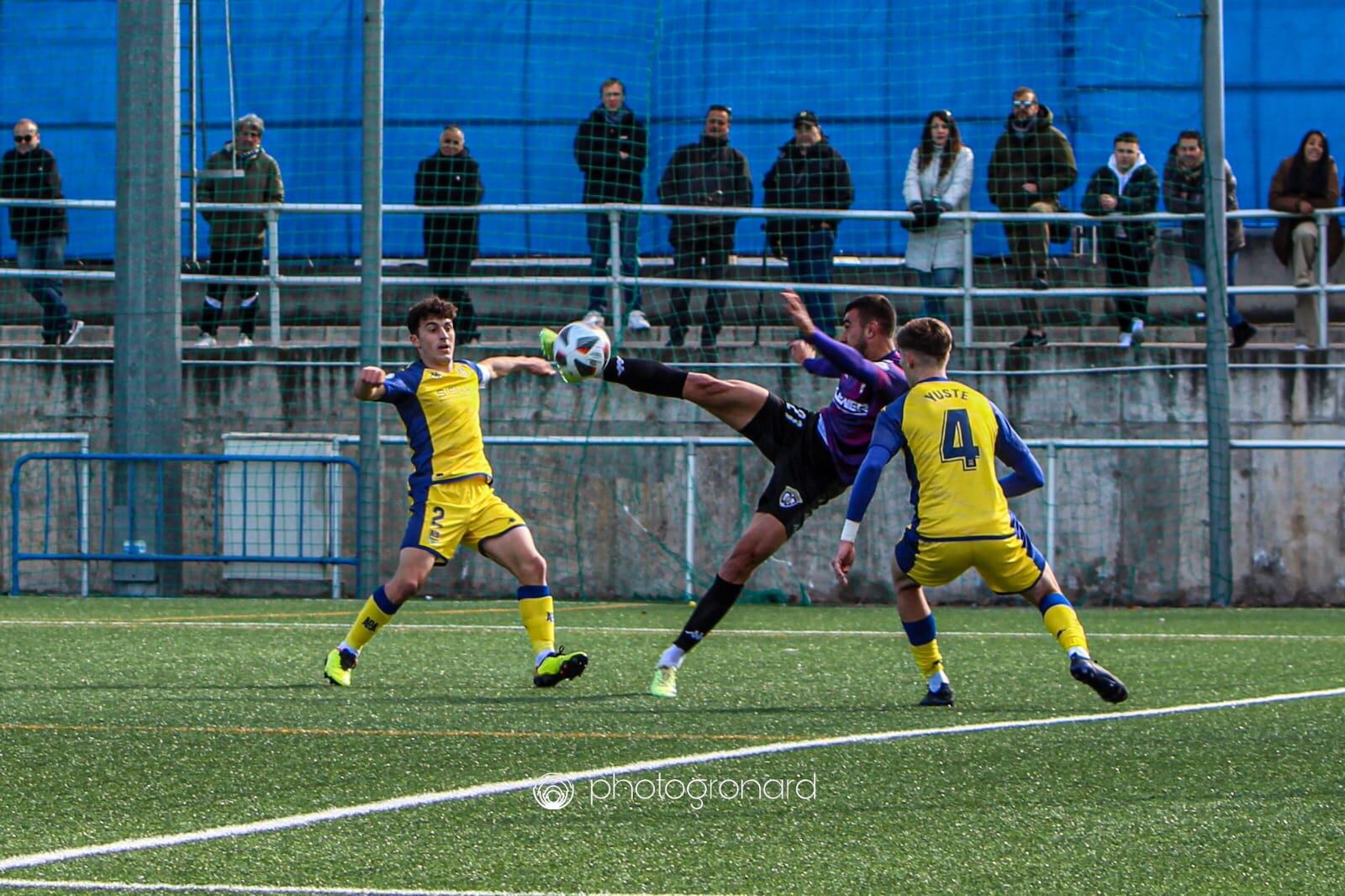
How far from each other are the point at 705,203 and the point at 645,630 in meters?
4.27

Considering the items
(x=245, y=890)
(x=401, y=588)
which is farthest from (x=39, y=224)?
(x=245, y=890)

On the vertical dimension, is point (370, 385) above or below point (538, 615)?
above

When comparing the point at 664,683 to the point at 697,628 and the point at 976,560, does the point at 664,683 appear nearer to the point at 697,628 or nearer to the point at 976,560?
the point at 697,628

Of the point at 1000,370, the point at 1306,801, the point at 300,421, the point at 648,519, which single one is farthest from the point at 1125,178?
the point at 1306,801

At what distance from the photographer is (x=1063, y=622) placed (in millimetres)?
6730

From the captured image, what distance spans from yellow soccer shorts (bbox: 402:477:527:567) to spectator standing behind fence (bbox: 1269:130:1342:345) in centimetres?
795

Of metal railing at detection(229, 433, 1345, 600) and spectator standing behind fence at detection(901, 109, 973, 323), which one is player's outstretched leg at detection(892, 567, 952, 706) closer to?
metal railing at detection(229, 433, 1345, 600)

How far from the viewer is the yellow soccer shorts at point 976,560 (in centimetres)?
668

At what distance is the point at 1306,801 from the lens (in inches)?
197

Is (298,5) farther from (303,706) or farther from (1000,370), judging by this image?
(303,706)

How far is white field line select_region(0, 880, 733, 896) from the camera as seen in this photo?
12.8 ft

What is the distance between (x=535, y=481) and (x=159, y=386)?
9.11 feet

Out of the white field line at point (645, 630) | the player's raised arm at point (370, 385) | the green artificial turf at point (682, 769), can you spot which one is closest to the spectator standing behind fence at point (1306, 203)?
the white field line at point (645, 630)

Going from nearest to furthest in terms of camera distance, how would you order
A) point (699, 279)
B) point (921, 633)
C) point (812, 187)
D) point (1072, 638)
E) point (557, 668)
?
point (1072, 638)
point (921, 633)
point (557, 668)
point (812, 187)
point (699, 279)
